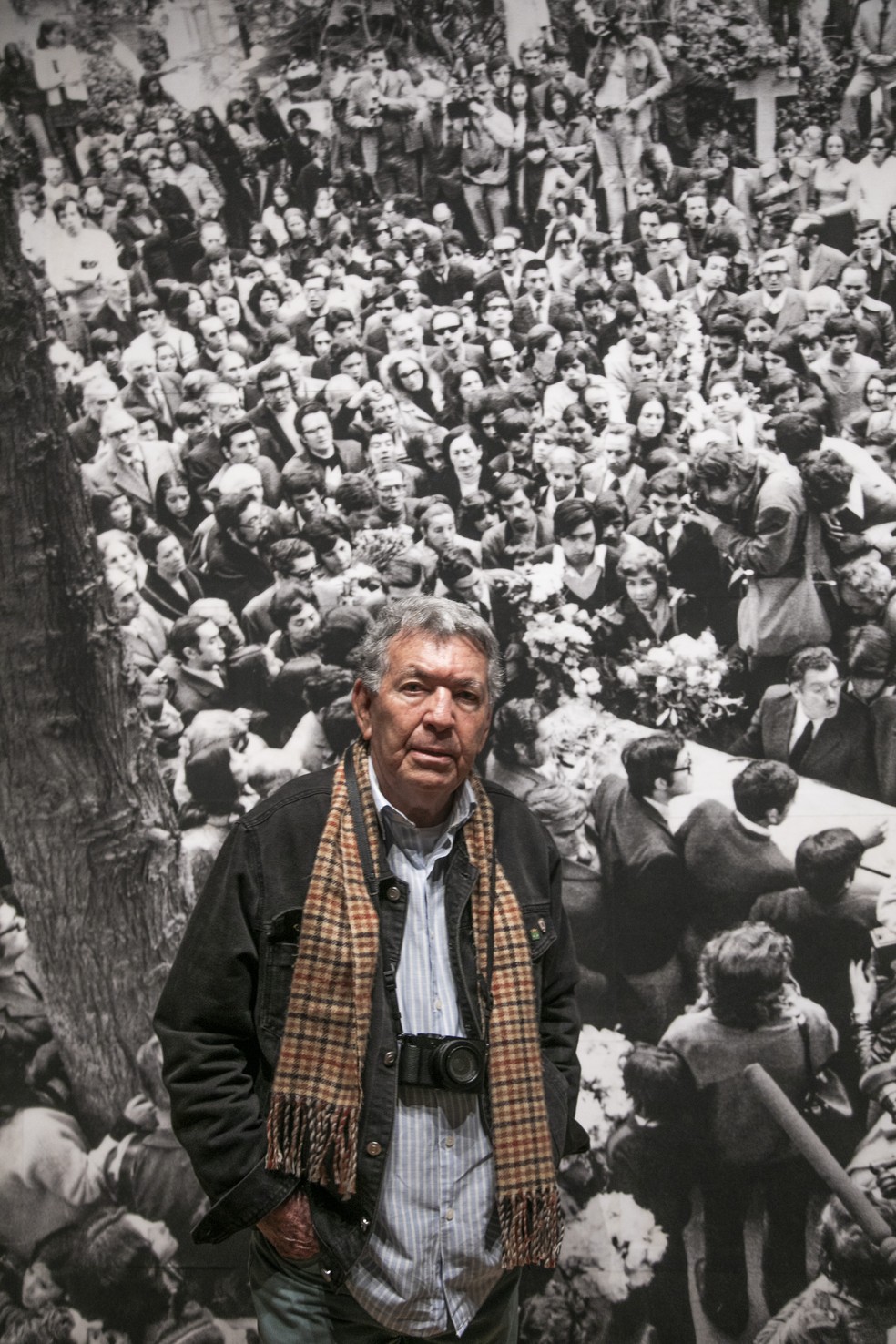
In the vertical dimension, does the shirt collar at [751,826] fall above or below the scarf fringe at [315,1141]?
below

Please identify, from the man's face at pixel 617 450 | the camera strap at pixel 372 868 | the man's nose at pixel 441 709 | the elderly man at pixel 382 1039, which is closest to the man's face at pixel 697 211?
the man's face at pixel 617 450

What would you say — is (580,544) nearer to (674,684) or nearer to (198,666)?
(674,684)

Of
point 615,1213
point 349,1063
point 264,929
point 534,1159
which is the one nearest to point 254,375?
point 264,929

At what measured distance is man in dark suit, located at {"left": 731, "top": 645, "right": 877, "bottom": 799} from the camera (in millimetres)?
2021

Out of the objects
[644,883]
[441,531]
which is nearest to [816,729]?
[644,883]

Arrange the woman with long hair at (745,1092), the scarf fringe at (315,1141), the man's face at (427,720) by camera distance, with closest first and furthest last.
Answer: the scarf fringe at (315,1141) → the man's face at (427,720) → the woman with long hair at (745,1092)

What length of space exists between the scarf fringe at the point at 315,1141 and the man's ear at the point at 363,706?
498 millimetres

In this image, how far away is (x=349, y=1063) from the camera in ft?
4.26

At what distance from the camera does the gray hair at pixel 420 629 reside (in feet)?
4.70

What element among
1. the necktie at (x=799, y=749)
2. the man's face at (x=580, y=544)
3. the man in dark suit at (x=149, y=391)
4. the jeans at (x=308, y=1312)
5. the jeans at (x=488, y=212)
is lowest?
the jeans at (x=308, y=1312)

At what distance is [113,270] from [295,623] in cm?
84

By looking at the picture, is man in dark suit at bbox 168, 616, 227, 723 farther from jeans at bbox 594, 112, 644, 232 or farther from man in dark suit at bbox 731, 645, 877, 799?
jeans at bbox 594, 112, 644, 232

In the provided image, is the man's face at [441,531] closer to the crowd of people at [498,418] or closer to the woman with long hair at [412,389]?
the crowd of people at [498,418]

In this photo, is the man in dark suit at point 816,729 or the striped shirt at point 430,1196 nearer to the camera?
the striped shirt at point 430,1196
